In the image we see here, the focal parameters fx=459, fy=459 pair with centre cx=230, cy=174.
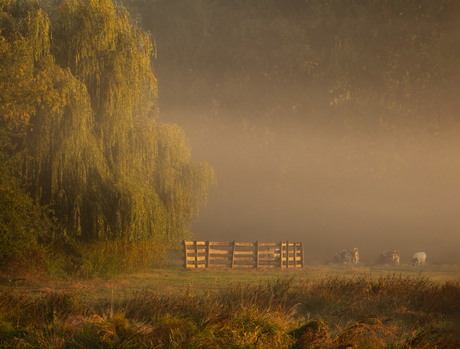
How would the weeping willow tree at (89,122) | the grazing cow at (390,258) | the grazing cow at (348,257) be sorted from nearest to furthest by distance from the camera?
the weeping willow tree at (89,122), the grazing cow at (390,258), the grazing cow at (348,257)

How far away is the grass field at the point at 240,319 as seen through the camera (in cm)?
611

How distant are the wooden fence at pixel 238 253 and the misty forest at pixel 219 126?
1608mm

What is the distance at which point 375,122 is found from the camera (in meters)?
29.2

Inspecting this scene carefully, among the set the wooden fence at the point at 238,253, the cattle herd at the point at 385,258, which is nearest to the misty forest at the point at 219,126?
the wooden fence at the point at 238,253

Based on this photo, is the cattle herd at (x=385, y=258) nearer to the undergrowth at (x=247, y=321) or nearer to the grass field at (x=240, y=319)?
the grass field at (x=240, y=319)

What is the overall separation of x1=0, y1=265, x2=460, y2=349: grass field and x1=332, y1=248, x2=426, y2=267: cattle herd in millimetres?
16508

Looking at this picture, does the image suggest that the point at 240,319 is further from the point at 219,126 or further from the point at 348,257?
the point at 219,126

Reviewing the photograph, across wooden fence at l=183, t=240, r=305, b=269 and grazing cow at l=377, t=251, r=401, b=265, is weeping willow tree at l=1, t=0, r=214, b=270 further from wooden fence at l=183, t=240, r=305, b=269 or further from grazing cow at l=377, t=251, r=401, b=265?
grazing cow at l=377, t=251, r=401, b=265

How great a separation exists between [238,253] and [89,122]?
12408 mm

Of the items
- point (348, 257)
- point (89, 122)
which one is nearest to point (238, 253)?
point (348, 257)

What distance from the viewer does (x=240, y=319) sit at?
22.3 feet

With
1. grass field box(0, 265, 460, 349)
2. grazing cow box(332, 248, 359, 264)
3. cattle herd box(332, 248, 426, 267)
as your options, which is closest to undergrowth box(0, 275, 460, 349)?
grass field box(0, 265, 460, 349)

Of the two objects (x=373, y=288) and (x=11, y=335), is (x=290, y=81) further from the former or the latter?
(x=11, y=335)

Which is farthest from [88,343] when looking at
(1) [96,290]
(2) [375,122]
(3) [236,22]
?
(3) [236,22]
